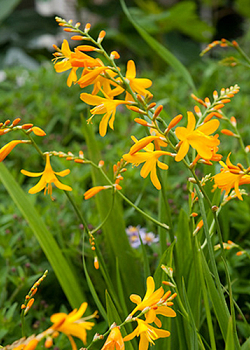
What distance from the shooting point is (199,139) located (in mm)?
551

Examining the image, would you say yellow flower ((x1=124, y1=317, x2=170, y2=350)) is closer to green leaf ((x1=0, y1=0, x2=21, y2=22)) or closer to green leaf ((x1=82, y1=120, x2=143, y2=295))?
green leaf ((x1=82, y1=120, x2=143, y2=295))

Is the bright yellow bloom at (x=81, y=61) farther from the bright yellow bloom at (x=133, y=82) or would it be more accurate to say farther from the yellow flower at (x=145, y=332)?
the yellow flower at (x=145, y=332)

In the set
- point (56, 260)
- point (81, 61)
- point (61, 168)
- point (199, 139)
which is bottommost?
point (61, 168)

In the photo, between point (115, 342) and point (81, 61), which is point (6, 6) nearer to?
point (81, 61)

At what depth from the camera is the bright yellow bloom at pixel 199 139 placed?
542mm

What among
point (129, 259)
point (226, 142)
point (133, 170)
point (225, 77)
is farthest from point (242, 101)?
point (129, 259)

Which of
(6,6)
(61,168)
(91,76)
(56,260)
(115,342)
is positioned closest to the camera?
(115,342)

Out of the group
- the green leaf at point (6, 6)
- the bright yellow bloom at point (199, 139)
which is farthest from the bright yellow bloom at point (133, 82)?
the green leaf at point (6, 6)

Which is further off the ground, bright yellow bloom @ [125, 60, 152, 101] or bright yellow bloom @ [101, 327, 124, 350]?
bright yellow bloom @ [125, 60, 152, 101]

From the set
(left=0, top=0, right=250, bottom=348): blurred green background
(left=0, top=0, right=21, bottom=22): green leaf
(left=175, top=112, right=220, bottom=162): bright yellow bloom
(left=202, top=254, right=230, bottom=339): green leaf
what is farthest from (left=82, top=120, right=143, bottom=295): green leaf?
(left=0, top=0, right=21, bottom=22): green leaf

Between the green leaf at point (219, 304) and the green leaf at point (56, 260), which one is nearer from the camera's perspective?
the green leaf at point (219, 304)

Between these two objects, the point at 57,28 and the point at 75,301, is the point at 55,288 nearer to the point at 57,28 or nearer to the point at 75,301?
the point at 75,301

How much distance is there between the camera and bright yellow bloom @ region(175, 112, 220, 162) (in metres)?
0.54

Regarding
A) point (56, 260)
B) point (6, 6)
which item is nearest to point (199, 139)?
point (56, 260)
